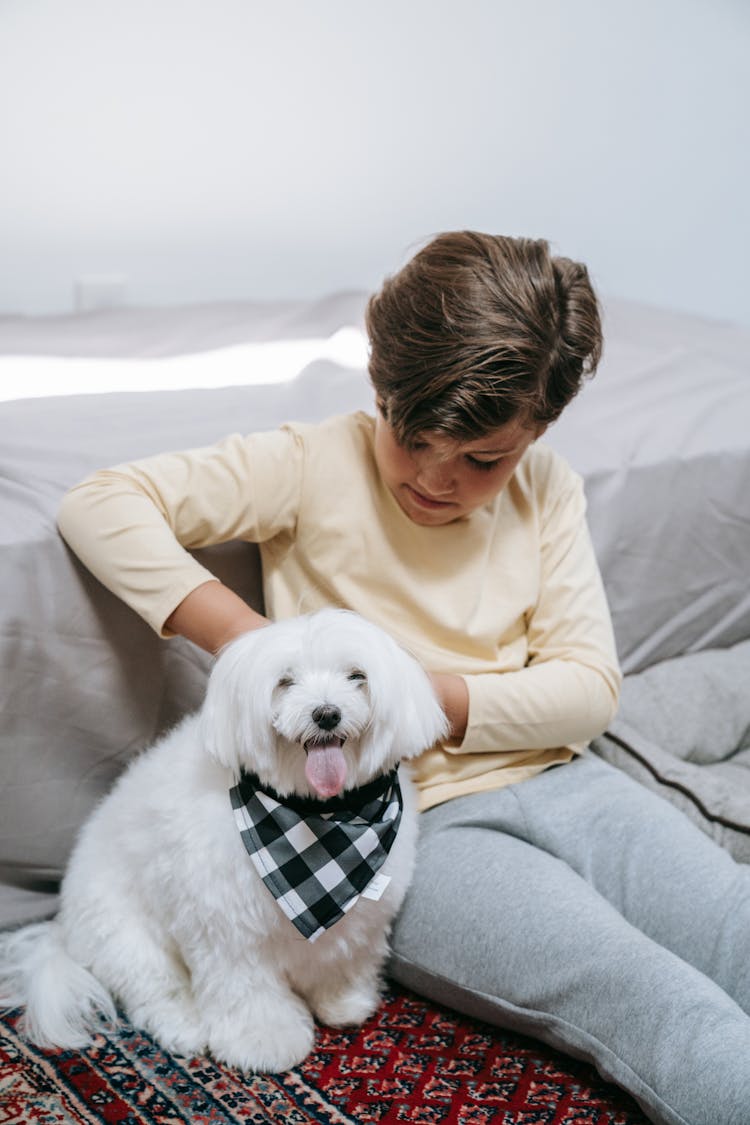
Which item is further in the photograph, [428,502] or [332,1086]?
[428,502]

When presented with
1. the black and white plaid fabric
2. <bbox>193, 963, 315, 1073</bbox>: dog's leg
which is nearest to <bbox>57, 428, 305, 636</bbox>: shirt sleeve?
the black and white plaid fabric

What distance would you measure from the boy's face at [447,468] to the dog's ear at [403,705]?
21cm

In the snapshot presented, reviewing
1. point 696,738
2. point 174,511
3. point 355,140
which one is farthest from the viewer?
point 355,140

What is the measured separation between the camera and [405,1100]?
3.37 ft

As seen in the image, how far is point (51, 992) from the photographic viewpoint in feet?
3.48

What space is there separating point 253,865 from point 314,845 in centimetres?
6

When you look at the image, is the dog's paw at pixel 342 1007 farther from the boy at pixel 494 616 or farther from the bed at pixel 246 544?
the bed at pixel 246 544

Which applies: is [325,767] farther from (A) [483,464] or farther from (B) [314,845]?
(A) [483,464]

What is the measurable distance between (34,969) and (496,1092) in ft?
1.46

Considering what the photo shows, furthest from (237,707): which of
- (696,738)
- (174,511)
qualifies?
(696,738)

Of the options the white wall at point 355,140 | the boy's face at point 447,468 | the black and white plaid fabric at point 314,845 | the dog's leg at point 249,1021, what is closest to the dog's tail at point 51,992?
the dog's leg at point 249,1021

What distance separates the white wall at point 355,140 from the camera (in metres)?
1.91

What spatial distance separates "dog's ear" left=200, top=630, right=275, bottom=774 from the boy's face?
10.8 inches

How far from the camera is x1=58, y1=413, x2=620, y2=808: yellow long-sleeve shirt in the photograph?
114 cm
